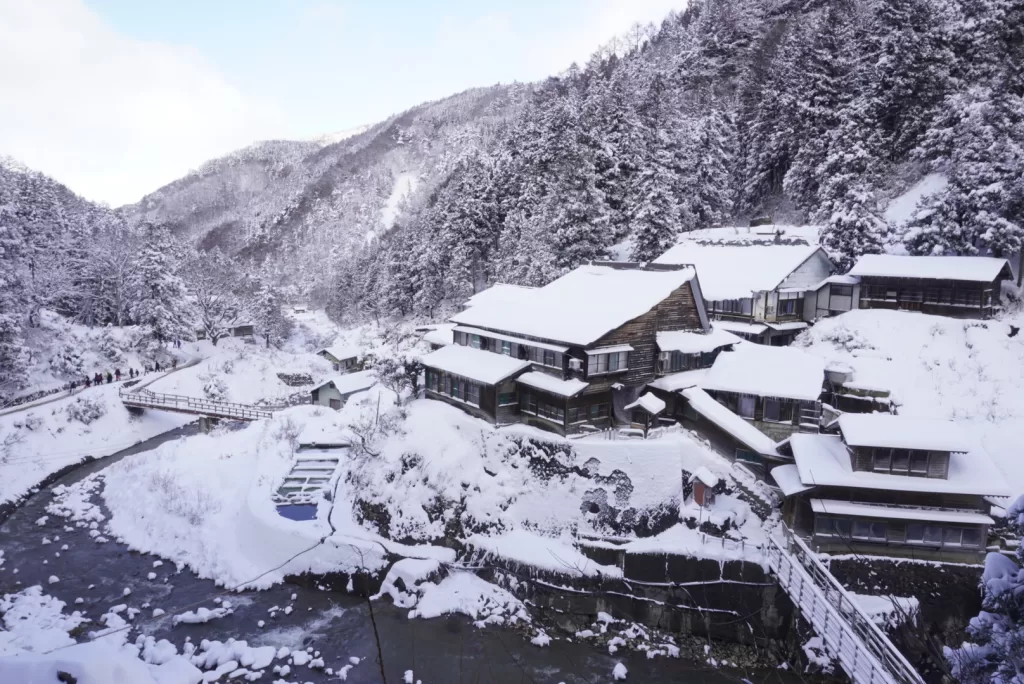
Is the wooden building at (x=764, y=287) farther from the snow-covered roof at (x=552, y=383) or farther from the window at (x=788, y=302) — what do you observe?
the snow-covered roof at (x=552, y=383)

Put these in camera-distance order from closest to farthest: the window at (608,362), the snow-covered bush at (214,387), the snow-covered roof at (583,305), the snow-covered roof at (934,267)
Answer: the window at (608,362) < the snow-covered roof at (583,305) < the snow-covered roof at (934,267) < the snow-covered bush at (214,387)

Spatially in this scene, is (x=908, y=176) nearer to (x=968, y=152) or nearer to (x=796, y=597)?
(x=968, y=152)

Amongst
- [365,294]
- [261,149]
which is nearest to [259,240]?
[365,294]

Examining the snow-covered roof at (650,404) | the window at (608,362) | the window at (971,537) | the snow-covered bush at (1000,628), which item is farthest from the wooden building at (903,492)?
the snow-covered bush at (1000,628)

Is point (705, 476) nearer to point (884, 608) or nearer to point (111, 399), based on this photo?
point (884, 608)

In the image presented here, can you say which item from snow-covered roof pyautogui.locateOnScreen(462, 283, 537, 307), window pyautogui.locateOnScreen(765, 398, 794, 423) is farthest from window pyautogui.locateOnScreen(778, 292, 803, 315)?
snow-covered roof pyautogui.locateOnScreen(462, 283, 537, 307)

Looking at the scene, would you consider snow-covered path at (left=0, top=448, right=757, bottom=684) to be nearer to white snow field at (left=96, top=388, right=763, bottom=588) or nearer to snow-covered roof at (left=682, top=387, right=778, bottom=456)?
white snow field at (left=96, top=388, right=763, bottom=588)

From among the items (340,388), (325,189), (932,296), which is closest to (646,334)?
(932,296)
